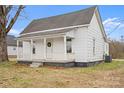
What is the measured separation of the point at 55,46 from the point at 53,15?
4893mm

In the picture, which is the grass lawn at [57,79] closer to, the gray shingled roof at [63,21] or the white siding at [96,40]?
the white siding at [96,40]

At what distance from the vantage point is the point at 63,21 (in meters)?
17.5

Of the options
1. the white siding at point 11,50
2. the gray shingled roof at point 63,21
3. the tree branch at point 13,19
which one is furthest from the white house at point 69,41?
the white siding at point 11,50

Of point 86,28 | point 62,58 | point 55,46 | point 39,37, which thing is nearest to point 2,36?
point 39,37

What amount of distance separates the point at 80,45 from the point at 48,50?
346cm

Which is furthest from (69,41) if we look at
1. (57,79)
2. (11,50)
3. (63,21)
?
(11,50)

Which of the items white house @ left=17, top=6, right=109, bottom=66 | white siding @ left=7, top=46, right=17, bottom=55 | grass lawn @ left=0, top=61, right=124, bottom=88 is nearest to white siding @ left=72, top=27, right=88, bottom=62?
white house @ left=17, top=6, right=109, bottom=66

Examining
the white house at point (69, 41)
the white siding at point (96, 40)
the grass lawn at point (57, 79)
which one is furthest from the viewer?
the white siding at point (96, 40)

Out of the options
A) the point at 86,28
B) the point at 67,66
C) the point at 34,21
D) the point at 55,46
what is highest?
the point at 34,21

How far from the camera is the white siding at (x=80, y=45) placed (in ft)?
49.2

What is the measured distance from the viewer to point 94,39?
16734mm

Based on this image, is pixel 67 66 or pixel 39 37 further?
pixel 39 37

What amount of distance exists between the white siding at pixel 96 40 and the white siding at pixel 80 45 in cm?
48

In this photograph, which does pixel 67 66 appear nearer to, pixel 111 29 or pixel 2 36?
pixel 2 36
